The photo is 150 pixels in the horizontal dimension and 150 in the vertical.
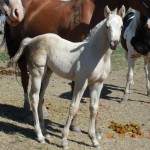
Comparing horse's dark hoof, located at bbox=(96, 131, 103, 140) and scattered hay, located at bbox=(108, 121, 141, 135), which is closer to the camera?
horse's dark hoof, located at bbox=(96, 131, 103, 140)

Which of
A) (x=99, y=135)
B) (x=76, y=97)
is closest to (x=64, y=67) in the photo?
(x=76, y=97)

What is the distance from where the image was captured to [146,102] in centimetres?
716

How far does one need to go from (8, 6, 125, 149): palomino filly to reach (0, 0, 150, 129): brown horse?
0.46 m

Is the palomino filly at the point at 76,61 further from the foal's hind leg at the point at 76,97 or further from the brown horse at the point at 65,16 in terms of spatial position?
the brown horse at the point at 65,16

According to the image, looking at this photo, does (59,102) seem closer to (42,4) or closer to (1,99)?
(1,99)

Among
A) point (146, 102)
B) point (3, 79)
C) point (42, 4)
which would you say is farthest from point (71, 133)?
point (3, 79)

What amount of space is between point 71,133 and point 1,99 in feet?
7.12

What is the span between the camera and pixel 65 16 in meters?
5.07

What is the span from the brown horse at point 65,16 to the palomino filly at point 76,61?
0.46 metres

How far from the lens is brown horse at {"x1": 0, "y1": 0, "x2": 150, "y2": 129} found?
16.2ft

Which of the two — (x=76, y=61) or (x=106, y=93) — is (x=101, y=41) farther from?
(x=106, y=93)

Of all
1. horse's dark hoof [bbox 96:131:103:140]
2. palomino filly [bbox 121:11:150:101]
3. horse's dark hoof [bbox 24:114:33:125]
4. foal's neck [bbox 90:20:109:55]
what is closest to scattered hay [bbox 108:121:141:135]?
horse's dark hoof [bbox 96:131:103:140]

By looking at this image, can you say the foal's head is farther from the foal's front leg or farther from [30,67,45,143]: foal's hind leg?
[30,67,45,143]: foal's hind leg

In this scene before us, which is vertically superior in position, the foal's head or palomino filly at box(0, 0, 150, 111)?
the foal's head
